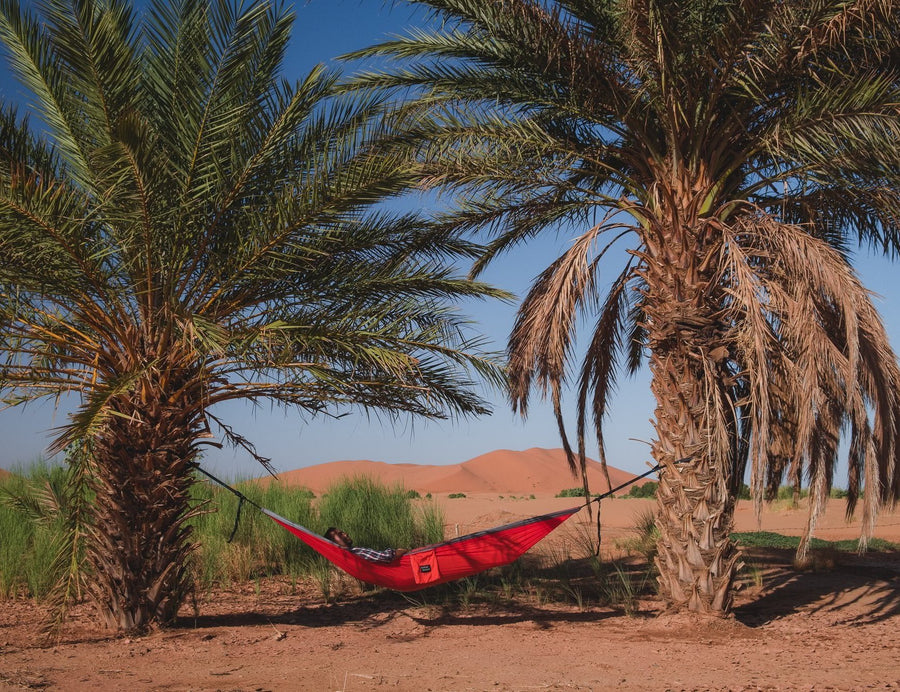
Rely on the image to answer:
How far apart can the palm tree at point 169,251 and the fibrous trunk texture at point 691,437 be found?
1559 mm

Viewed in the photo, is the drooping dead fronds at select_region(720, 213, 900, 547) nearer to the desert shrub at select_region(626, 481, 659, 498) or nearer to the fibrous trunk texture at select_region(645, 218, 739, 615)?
the fibrous trunk texture at select_region(645, 218, 739, 615)

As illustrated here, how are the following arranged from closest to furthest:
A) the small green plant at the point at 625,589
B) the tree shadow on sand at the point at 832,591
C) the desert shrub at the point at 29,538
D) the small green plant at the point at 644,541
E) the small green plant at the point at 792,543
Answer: the tree shadow on sand at the point at 832,591, the small green plant at the point at 625,589, the desert shrub at the point at 29,538, the small green plant at the point at 644,541, the small green plant at the point at 792,543

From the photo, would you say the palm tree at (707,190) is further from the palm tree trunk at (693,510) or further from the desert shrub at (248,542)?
the desert shrub at (248,542)

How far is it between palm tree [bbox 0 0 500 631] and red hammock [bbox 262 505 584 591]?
1257mm

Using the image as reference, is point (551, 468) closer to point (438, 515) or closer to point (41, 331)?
point (438, 515)

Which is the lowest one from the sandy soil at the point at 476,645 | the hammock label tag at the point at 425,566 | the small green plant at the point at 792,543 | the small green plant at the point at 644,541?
the sandy soil at the point at 476,645

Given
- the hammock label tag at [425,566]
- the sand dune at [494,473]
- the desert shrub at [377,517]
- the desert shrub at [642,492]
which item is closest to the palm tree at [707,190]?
the hammock label tag at [425,566]

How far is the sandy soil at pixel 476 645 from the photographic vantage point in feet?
16.5

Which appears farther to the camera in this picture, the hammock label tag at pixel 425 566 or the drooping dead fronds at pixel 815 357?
the hammock label tag at pixel 425 566

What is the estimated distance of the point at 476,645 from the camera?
6.20m

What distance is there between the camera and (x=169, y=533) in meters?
6.55

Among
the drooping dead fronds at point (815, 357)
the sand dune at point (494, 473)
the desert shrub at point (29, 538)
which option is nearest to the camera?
the drooping dead fronds at point (815, 357)

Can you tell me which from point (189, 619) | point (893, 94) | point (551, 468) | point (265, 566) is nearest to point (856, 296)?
point (893, 94)

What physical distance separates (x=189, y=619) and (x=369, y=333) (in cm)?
326
